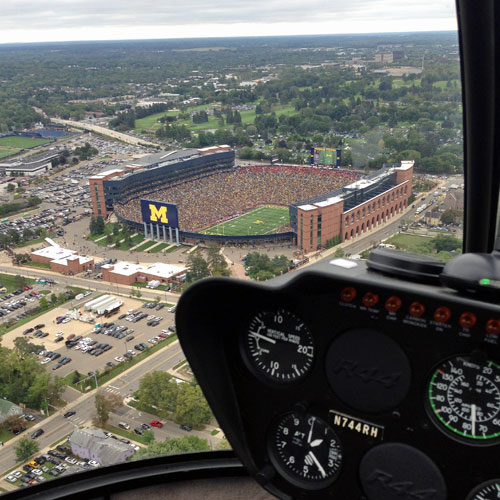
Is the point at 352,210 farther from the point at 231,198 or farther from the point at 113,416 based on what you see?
the point at 113,416

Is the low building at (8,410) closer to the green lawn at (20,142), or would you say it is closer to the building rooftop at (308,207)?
the building rooftop at (308,207)

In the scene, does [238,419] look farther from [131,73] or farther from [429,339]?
[131,73]

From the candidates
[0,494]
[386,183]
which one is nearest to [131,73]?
[386,183]

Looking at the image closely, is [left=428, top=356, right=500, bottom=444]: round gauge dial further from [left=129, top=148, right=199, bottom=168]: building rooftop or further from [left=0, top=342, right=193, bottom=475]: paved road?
[left=129, top=148, right=199, bottom=168]: building rooftop

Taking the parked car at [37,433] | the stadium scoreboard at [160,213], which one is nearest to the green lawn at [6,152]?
the stadium scoreboard at [160,213]

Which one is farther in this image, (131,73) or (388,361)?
Answer: (131,73)

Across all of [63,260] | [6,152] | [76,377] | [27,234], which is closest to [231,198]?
[27,234]

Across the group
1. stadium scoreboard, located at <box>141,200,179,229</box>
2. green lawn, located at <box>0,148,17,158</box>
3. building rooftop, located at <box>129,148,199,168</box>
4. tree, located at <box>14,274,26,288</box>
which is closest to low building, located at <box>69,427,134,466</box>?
tree, located at <box>14,274,26,288</box>
